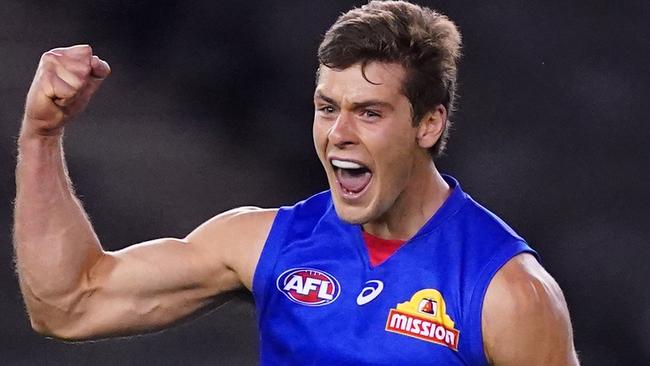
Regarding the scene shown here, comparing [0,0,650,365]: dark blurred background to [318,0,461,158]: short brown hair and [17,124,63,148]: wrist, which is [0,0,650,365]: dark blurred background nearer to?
[318,0,461,158]: short brown hair

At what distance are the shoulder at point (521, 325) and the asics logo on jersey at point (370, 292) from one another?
24 cm

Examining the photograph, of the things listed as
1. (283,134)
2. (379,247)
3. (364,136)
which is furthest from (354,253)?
(283,134)

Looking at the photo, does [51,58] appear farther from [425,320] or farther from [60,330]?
[425,320]

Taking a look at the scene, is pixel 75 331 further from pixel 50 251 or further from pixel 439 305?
pixel 439 305

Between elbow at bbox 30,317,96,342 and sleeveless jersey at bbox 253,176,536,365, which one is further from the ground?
sleeveless jersey at bbox 253,176,536,365

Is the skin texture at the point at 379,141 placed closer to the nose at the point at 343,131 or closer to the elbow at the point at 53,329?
the nose at the point at 343,131

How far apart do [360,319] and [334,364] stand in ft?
0.34

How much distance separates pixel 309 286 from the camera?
10.3 feet

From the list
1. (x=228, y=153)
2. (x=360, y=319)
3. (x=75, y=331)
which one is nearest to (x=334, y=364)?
(x=360, y=319)

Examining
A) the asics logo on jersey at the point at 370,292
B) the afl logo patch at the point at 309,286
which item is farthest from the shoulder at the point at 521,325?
the afl logo patch at the point at 309,286

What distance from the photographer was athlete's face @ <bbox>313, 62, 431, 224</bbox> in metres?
3.03

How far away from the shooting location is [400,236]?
10.4 ft

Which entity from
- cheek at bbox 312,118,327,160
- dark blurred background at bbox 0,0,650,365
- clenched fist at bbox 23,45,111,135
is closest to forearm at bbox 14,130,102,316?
clenched fist at bbox 23,45,111,135

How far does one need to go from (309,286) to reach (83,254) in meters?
0.47
